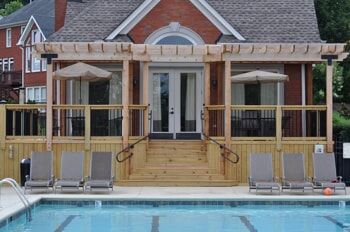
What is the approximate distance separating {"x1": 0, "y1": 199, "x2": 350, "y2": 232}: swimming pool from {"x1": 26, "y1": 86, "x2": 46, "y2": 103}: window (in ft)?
99.1

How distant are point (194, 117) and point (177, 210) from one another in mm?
7748

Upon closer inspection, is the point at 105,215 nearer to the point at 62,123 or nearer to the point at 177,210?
the point at 177,210

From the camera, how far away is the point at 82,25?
2234 cm

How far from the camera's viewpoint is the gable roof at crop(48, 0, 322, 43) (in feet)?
70.9

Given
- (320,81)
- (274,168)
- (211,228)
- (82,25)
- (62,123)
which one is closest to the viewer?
(211,228)

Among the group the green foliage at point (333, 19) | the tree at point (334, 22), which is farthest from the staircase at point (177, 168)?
the green foliage at point (333, 19)

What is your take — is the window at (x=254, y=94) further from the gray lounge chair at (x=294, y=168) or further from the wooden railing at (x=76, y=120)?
the gray lounge chair at (x=294, y=168)

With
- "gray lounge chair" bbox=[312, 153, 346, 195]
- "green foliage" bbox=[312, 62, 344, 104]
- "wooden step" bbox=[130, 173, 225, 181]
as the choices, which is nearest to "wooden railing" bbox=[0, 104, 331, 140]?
"wooden step" bbox=[130, 173, 225, 181]

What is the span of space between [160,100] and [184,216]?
28.8ft

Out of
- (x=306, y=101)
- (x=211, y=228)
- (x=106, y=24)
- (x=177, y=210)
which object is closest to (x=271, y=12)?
(x=306, y=101)

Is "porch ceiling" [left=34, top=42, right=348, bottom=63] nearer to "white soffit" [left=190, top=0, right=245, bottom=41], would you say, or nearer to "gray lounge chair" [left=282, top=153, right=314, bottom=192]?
"gray lounge chair" [left=282, top=153, right=314, bottom=192]

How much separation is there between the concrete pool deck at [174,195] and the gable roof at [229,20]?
686cm

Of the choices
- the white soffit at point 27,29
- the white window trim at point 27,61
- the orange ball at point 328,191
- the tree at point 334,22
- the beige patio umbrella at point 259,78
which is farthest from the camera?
the white window trim at point 27,61

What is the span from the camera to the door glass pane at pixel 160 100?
70.8 feet
